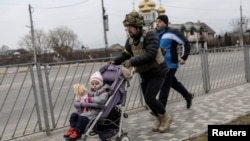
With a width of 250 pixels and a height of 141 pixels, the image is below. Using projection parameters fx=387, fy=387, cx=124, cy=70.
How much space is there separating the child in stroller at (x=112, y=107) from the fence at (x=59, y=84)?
1.72 m

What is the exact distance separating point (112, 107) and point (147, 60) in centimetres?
86

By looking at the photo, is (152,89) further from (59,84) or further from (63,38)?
(63,38)

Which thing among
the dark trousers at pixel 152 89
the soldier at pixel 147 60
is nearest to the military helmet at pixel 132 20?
the soldier at pixel 147 60

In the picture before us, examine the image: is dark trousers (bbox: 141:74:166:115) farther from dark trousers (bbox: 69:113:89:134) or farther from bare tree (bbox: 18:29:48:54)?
bare tree (bbox: 18:29:48:54)

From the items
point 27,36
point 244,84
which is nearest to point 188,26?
point 27,36

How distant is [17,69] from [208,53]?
537 cm

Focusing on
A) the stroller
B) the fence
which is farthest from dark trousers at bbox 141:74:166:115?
the fence

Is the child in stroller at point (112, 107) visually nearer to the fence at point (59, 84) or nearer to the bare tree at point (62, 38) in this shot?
the fence at point (59, 84)

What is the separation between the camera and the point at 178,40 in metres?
7.06

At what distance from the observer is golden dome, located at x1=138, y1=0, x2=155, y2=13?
57531 mm

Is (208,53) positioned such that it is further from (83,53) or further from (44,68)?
(83,53)

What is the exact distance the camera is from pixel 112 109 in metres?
5.18

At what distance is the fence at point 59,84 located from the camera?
6.74 m

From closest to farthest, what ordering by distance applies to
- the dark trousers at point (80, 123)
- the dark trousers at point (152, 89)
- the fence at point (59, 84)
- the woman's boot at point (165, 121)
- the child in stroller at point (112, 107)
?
1. the dark trousers at point (80, 123)
2. the child in stroller at point (112, 107)
3. the dark trousers at point (152, 89)
4. the woman's boot at point (165, 121)
5. the fence at point (59, 84)
